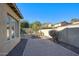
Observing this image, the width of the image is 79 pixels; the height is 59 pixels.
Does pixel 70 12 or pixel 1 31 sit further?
pixel 70 12

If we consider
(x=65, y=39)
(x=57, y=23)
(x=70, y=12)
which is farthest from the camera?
(x=57, y=23)

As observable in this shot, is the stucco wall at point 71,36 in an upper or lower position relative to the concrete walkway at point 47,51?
upper

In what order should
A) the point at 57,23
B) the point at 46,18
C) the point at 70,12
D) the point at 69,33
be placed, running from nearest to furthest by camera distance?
the point at 69,33, the point at 46,18, the point at 70,12, the point at 57,23

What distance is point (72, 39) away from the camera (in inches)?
598

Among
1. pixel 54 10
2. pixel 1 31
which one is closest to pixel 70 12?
pixel 54 10

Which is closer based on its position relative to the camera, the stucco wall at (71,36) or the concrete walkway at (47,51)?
the concrete walkway at (47,51)

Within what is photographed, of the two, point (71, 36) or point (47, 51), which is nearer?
point (47, 51)

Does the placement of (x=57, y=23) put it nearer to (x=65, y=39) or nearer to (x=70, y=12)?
(x=70, y=12)

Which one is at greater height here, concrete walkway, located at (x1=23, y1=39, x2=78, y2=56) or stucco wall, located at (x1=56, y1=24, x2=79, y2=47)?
stucco wall, located at (x1=56, y1=24, x2=79, y2=47)

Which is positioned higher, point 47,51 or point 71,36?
point 71,36

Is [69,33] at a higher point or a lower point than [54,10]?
lower

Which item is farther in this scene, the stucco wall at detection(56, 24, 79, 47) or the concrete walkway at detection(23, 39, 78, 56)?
the stucco wall at detection(56, 24, 79, 47)

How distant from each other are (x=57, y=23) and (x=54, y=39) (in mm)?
2362

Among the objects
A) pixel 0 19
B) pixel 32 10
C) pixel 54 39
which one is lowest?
pixel 54 39
